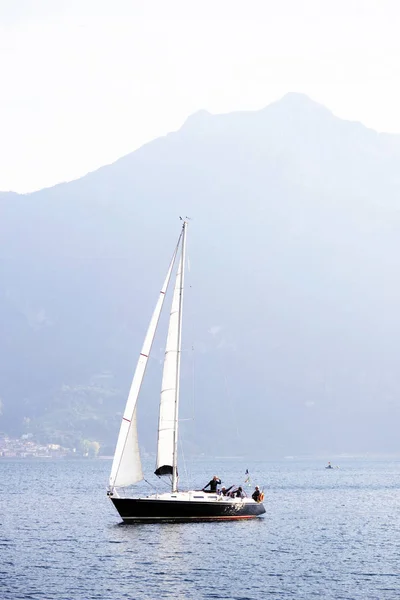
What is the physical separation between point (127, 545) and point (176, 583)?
1520 centimetres

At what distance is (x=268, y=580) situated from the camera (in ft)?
190

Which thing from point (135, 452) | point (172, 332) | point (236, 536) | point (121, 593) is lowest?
point (121, 593)

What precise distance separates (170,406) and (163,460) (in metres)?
4.09

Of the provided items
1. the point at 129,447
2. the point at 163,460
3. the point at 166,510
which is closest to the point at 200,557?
the point at 166,510

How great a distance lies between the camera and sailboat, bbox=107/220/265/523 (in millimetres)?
75062

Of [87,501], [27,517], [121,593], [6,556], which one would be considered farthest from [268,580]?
[87,501]

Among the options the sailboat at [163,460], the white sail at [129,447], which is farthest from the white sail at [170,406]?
the white sail at [129,447]

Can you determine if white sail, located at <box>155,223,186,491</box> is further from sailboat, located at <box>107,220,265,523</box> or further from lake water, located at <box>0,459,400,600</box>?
lake water, located at <box>0,459,400,600</box>

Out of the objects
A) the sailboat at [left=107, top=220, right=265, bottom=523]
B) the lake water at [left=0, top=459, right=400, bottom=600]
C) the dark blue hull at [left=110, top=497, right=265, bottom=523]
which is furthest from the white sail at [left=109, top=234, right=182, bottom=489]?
the lake water at [left=0, top=459, right=400, bottom=600]

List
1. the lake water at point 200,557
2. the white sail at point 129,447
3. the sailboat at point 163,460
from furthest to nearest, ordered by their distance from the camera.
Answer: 1. the sailboat at point 163,460
2. the white sail at point 129,447
3. the lake water at point 200,557

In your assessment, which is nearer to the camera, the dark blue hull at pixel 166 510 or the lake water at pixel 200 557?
the lake water at pixel 200 557

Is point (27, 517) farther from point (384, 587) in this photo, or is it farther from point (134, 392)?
point (384, 587)

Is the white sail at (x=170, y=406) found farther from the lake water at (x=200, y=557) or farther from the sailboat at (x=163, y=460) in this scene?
the lake water at (x=200, y=557)

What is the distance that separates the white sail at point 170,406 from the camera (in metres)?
76.5
